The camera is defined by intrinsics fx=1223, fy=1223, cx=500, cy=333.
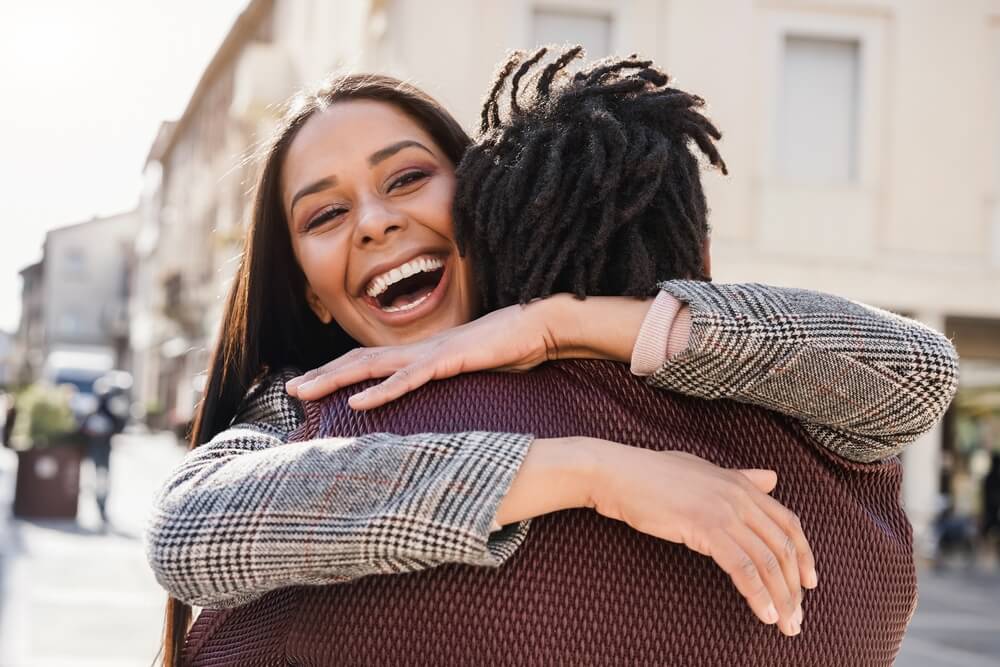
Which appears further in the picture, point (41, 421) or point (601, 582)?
point (41, 421)

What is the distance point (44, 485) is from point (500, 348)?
1277 centimetres

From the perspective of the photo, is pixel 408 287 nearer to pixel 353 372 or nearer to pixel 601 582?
pixel 353 372

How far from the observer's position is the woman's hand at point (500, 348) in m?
1.37

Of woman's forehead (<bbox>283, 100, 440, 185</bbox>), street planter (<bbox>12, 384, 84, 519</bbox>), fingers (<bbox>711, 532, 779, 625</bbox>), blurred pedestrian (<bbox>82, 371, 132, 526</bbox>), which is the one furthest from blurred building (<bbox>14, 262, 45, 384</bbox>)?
fingers (<bbox>711, 532, 779, 625</bbox>)

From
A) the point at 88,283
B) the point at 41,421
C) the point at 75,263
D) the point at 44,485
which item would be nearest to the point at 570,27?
the point at 41,421

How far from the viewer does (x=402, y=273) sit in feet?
6.40

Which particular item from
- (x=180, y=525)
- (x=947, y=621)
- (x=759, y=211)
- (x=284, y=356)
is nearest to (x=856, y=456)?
(x=180, y=525)

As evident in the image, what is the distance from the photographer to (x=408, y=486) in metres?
1.26

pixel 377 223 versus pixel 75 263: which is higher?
pixel 377 223

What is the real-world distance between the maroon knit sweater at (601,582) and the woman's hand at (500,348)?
23 mm

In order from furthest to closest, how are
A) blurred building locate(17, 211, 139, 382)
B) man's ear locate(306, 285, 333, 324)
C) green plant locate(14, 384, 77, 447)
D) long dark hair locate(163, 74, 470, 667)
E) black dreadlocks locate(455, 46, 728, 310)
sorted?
blurred building locate(17, 211, 139, 382), green plant locate(14, 384, 77, 447), man's ear locate(306, 285, 333, 324), long dark hair locate(163, 74, 470, 667), black dreadlocks locate(455, 46, 728, 310)

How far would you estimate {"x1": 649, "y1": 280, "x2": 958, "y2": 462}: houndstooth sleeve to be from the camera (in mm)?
1347

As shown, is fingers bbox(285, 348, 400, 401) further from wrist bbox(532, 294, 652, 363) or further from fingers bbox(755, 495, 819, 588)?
fingers bbox(755, 495, 819, 588)

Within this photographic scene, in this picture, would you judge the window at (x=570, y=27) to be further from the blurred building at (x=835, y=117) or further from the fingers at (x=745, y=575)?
the fingers at (x=745, y=575)
